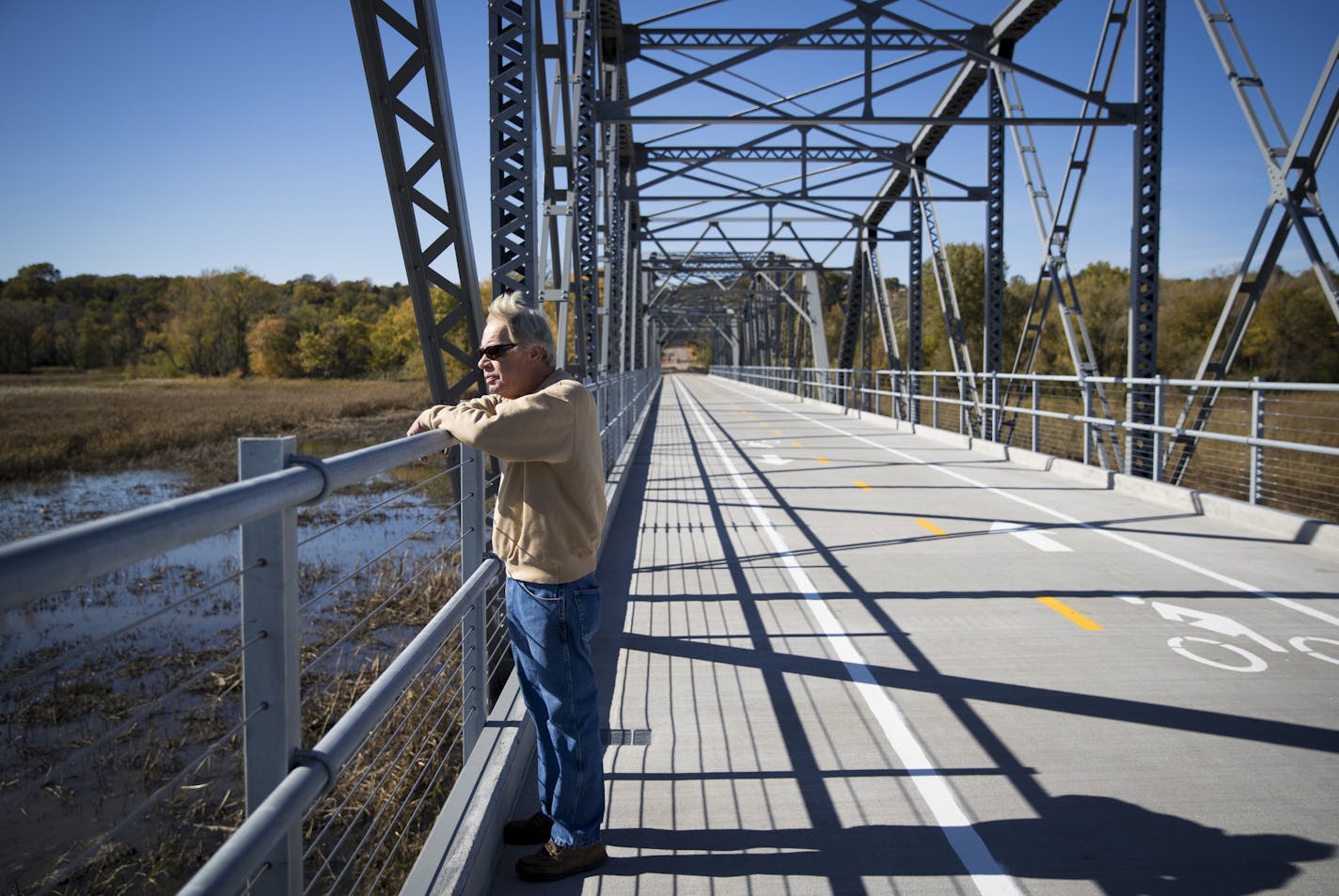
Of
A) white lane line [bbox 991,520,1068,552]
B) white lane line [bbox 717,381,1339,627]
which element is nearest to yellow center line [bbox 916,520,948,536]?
white lane line [bbox 991,520,1068,552]

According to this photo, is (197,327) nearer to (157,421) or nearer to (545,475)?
(157,421)

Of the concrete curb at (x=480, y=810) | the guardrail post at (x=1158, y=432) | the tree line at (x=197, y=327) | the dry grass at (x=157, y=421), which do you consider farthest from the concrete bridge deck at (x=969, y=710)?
the tree line at (x=197, y=327)

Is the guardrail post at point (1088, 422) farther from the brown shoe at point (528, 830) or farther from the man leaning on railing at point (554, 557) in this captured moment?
the man leaning on railing at point (554, 557)

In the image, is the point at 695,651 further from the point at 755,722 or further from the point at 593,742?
the point at 593,742

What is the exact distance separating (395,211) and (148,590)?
8.78 m

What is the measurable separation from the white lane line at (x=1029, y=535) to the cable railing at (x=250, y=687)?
4.66 m

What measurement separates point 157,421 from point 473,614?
3260cm

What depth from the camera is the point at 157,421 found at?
32.4 meters

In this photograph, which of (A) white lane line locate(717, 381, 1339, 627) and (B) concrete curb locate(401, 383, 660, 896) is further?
(A) white lane line locate(717, 381, 1339, 627)

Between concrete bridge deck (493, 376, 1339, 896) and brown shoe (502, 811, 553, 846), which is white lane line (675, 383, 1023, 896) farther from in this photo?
brown shoe (502, 811, 553, 846)

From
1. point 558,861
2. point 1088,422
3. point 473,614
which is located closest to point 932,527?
point 1088,422

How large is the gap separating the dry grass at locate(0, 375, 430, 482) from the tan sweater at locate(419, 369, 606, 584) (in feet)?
73.5

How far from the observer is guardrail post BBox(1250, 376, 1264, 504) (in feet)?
32.7

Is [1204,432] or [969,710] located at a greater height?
[1204,432]
